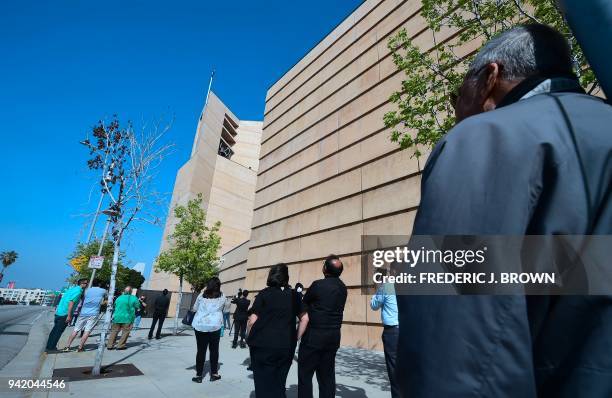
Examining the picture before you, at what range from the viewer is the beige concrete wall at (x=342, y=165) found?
11.7 metres

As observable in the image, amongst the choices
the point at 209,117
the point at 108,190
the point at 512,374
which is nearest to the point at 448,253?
the point at 512,374

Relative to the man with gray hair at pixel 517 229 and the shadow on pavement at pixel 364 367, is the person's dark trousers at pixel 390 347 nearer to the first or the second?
the shadow on pavement at pixel 364 367

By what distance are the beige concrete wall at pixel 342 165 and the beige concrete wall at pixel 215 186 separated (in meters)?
21.5

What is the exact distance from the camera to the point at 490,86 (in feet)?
3.70

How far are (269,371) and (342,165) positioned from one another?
11.1 meters

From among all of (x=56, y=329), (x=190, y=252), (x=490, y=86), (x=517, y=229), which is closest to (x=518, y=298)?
(x=517, y=229)

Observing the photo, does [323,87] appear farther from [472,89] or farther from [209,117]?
[209,117]

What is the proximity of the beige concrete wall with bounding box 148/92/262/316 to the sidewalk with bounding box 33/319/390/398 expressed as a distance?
28.9 metres

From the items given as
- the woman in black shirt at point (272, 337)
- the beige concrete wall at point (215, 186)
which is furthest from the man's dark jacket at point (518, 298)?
the beige concrete wall at point (215, 186)

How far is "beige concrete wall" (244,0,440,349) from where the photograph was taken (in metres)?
11.7

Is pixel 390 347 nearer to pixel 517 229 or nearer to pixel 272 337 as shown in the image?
pixel 272 337

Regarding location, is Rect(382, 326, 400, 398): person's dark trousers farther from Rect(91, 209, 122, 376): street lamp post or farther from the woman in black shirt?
Rect(91, 209, 122, 376): street lamp post

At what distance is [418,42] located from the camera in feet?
41.0

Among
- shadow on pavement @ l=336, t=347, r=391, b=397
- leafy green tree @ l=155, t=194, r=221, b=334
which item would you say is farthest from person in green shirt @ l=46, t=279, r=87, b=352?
leafy green tree @ l=155, t=194, r=221, b=334
